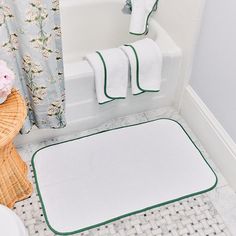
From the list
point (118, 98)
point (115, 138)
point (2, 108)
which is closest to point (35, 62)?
point (2, 108)

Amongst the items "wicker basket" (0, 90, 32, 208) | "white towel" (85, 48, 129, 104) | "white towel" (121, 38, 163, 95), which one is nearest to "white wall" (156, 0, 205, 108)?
"white towel" (121, 38, 163, 95)

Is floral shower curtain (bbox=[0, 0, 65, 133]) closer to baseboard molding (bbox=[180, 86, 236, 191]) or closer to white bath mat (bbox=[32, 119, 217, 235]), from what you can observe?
white bath mat (bbox=[32, 119, 217, 235])

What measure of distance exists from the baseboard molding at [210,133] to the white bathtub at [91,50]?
6.1 inches

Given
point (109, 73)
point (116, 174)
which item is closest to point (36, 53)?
point (109, 73)

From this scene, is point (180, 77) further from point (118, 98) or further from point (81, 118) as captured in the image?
point (81, 118)

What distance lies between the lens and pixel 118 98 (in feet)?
6.91

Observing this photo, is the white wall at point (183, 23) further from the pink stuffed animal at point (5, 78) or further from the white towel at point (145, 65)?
the pink stuffed animal at point (5, 78)

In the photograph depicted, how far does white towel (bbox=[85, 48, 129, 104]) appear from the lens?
198 centimetres

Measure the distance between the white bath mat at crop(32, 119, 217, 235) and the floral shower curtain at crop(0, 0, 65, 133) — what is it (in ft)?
0.89

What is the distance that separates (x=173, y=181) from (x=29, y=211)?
778 mm

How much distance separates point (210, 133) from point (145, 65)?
21.6 inches

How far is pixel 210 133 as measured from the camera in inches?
84.7

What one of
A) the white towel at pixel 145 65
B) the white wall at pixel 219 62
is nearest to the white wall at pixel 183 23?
the white wall at pixel 219 62

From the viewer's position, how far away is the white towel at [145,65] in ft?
6.68
